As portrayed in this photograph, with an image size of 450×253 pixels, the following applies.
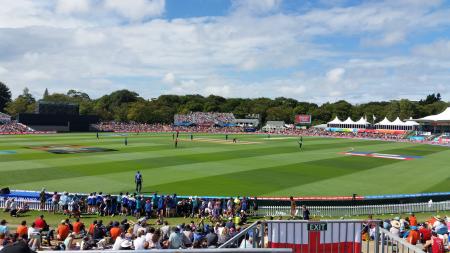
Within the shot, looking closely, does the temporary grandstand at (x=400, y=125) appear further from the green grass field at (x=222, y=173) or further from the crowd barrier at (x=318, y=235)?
the crowd barrier at (x=318, y=235)

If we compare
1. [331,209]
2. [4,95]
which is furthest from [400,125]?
[4,95]

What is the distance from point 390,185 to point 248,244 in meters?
22.8

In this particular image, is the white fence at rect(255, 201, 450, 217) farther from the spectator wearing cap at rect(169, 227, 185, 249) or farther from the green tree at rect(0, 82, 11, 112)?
the green tree at rect(0, 82, 11, 112)

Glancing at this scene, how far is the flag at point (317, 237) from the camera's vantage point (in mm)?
8867

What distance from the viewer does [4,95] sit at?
158 m

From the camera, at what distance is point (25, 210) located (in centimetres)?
2211

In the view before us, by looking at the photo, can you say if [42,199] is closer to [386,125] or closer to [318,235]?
[318,235]

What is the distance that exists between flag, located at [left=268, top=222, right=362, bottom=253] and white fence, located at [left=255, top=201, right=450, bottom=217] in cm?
1269

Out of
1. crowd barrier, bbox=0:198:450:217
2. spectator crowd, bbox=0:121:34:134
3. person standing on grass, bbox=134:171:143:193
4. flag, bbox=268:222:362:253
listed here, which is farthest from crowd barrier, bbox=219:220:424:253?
spectator crowd, bbox=0:121:34:134

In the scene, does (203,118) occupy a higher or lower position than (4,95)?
lower

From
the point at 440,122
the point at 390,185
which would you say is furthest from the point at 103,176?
the point at 440,122

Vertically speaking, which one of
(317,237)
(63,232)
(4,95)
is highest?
(4,95)

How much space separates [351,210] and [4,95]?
166023 millimetres

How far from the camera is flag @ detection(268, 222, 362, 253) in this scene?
8.87 meters
